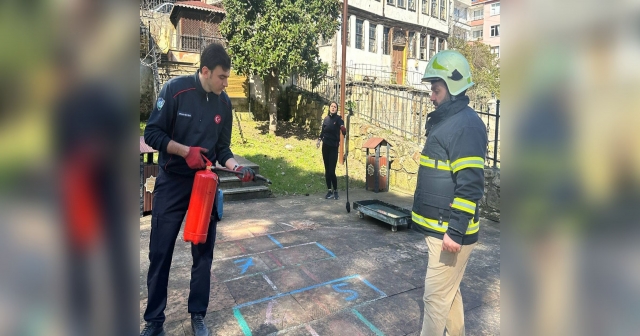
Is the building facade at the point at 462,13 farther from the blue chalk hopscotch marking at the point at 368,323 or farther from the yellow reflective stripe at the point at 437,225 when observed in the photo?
the yellow reflective stripe at the point at 437,225

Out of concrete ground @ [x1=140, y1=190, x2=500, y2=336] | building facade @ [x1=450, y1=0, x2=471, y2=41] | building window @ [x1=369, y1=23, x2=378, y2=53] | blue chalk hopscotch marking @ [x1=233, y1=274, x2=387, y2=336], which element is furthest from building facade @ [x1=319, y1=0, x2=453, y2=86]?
blue chalk hopscotch marking @ [x1=233, y1=274, x2=387, y2=336]

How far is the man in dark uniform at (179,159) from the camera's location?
9.26ft

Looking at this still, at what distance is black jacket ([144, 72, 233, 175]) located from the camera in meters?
2.84

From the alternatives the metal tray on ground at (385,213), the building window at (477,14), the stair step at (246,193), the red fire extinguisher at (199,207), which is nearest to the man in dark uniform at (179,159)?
the red fire extinguisher at (199,207)

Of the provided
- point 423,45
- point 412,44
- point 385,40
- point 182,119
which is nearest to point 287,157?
point 182,119

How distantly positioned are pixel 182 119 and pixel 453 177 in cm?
198

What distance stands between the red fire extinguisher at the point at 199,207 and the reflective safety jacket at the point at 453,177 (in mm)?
1453

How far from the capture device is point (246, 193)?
820 cm

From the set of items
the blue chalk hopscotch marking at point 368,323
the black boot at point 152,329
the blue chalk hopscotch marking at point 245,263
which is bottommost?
the blue chalk hopscotch marking at point 368,323

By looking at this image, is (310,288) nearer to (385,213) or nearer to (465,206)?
(465,206)
